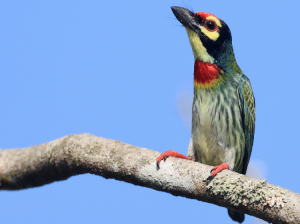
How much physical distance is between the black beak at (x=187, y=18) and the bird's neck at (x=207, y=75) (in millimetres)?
408

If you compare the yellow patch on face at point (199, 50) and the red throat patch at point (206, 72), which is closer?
the red throat patch at point (206, 72)

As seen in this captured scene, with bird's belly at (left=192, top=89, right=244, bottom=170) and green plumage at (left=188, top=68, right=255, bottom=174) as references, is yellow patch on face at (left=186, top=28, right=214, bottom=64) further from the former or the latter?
bird's belly at (left=192, top=89, right=244, bottom=170)

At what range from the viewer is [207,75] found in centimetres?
398

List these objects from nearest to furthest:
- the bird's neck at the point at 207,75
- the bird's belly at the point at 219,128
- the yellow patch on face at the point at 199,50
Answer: the bird's belly at the point at 219,128 < the bird's neck at the point at 207,75 < the yellow patch on face at the point at 199,50

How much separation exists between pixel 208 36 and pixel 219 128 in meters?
1.03

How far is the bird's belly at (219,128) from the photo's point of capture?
384 cm

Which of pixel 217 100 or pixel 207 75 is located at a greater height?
pixel 207 75

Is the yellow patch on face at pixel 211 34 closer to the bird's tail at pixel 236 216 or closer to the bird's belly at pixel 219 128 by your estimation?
the bird's belly at pixel 219 128

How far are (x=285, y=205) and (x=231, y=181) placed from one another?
1.38 feet

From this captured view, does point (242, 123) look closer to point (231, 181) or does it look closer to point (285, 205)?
point (231, 181)

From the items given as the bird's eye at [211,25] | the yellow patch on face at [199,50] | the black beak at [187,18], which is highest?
the black beak at [187,18]

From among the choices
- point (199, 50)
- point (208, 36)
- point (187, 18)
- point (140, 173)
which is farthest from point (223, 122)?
point (140, 173)

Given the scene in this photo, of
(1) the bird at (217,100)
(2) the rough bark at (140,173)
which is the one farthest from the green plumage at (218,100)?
(2) the rough bark at (140,173)

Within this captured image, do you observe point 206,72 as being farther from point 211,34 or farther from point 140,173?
point 140,173
